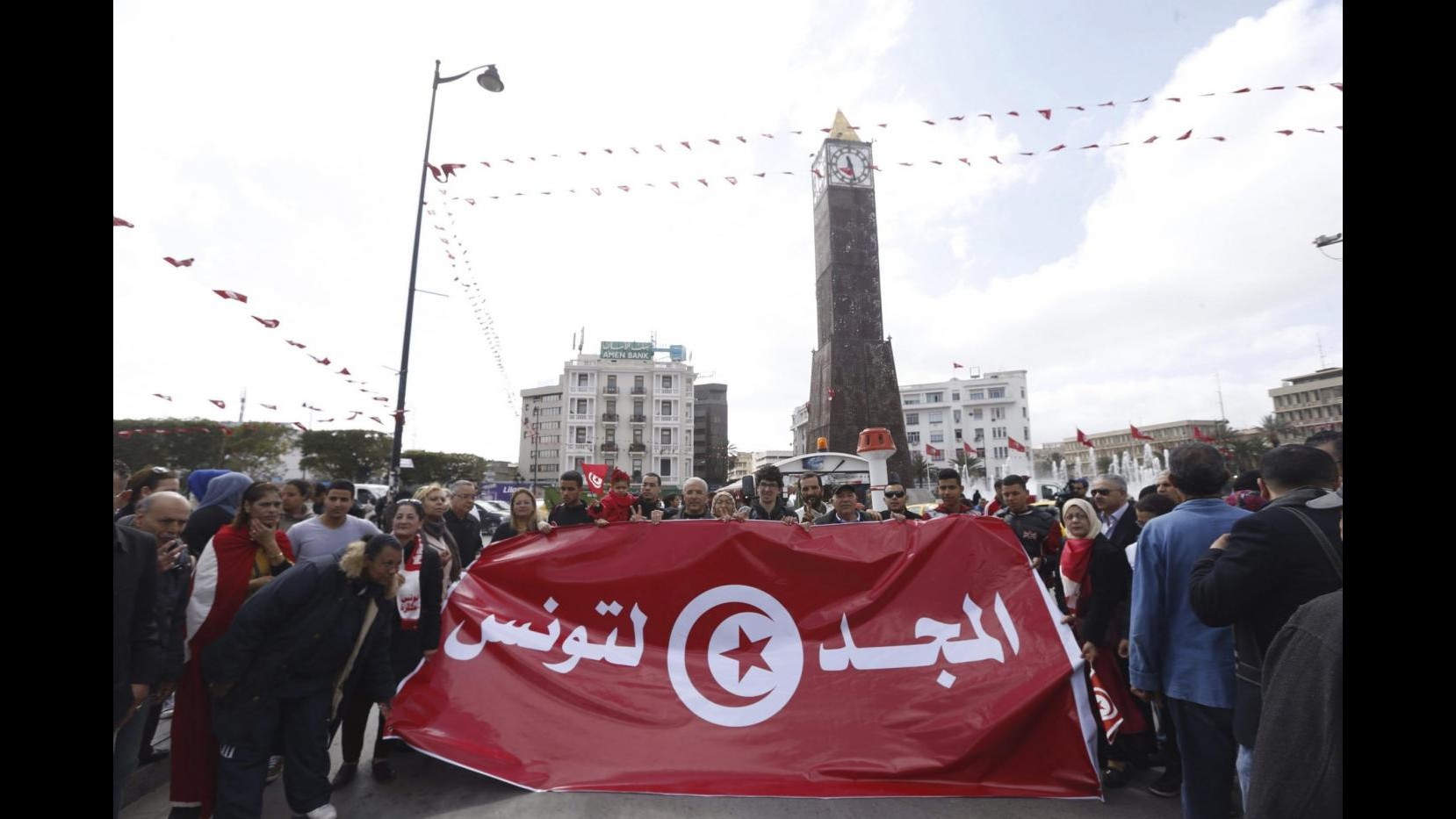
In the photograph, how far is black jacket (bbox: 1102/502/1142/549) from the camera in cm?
423

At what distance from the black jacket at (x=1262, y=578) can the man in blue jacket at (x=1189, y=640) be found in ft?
0.85

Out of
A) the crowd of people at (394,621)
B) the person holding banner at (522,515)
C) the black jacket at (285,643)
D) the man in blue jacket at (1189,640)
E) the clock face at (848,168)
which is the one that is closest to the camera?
the crowd of people at (394,621)

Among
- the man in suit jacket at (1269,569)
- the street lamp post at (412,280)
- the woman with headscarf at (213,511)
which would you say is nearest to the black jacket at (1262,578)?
the man in suit jacket at (1269,569)

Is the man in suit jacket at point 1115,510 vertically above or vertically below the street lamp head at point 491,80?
below

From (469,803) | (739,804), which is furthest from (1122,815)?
(469,803)

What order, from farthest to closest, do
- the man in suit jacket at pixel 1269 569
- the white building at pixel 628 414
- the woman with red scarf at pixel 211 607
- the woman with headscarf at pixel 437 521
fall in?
the white building at pixel 628 414 < the woman with headscarf at pixel 437 521 < the woman with red scarf at pixel 211 607 < the man in suit jacket at pixel 1269 569

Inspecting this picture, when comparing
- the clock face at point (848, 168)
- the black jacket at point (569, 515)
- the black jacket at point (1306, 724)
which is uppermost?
the clock face at point (848, 168)

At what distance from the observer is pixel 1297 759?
109cm

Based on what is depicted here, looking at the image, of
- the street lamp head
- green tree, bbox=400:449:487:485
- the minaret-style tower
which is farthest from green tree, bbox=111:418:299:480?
the street lamp head

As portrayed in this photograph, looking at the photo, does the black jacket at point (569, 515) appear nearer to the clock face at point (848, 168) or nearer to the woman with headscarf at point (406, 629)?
the woman with headscarf at point (406, 629)

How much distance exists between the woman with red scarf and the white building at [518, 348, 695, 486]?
5722cm

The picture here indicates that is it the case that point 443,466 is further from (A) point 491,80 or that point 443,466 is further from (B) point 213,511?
(B) point 213,511

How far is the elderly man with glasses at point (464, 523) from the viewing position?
508 centimetres
